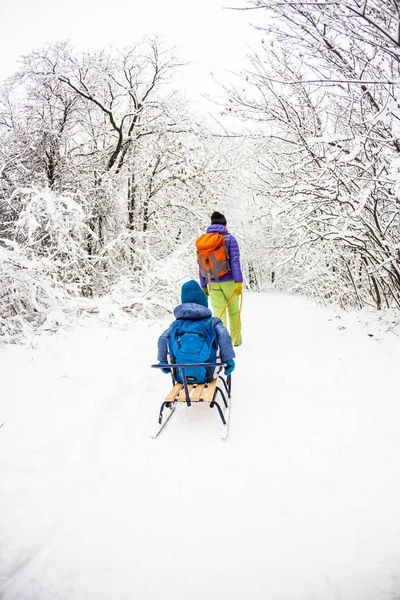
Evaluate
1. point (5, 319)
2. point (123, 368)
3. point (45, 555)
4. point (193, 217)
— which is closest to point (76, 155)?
point (193, 217)

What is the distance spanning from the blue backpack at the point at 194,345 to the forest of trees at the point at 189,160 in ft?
5.73

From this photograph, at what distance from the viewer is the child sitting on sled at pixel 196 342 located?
3.44 m

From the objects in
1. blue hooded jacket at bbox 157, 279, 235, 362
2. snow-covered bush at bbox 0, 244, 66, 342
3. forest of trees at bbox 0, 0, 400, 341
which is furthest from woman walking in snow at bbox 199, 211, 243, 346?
→ snow-covered bush at bbox 0, 244, 66, 342

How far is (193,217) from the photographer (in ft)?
38.8

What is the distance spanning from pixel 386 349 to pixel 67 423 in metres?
4.24

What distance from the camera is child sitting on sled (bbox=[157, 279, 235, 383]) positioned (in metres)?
3.44

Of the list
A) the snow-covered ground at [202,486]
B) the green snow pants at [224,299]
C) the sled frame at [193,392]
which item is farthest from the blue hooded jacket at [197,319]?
the green snow pants at [224,299]

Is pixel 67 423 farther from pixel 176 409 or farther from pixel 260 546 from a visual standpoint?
pixel 260 546

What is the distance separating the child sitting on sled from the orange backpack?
1.67 metres

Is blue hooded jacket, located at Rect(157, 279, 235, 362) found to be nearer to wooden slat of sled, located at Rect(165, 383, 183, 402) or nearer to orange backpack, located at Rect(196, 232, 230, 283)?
wooden slat of sled, located at Rect(165, 383, 183, 402)

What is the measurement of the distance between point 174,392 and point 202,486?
1.02 meters

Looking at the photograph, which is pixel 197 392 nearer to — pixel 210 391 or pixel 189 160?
pixel 210 391

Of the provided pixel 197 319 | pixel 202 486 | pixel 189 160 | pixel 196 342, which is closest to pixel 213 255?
pixel 197 319

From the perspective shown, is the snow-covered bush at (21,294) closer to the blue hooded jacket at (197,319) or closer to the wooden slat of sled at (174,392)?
the blue hooded jacket at (197,319)
